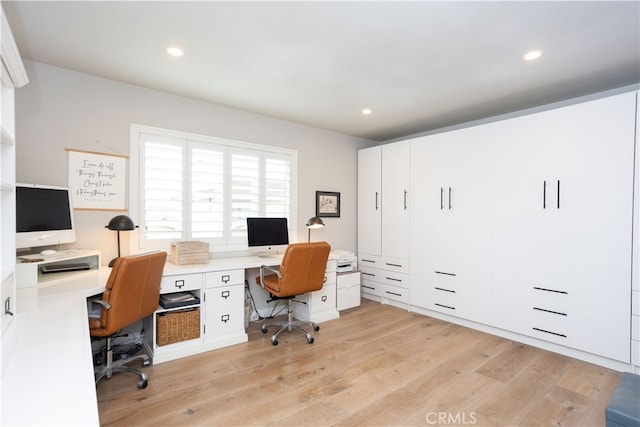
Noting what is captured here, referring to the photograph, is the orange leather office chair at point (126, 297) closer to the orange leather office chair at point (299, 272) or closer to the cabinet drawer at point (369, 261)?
the orange leather office chair at point (299, 272)

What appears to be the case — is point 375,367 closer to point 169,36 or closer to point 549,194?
point 549,194

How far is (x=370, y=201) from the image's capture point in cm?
462

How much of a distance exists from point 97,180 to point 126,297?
1.29m

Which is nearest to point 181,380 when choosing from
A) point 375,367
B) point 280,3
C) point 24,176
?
point 375,367

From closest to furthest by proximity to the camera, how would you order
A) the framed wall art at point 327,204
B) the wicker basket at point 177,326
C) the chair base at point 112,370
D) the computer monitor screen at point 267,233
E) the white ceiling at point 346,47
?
the white ceiling at point 346,47
the chair base at point 112,370
the wicker basket at point 177,326
the computer monitor screen at point 267,233
the framed wall art at point 327,204

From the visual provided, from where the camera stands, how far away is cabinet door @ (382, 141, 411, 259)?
13.5 feet

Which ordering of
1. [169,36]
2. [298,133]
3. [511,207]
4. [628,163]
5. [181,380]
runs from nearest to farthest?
1. [169,36]
2. [181,380]
3. [628,163]
4. [511,207]
5. [298,133]

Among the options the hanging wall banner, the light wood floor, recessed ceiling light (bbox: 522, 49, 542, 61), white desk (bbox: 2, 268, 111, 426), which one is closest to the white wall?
the hanging wall banner

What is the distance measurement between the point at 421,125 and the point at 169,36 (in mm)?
3251

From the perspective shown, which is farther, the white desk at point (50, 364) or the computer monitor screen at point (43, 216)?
the computer monitor screen at point (43, 216)

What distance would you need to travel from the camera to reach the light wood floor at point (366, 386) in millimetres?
1951

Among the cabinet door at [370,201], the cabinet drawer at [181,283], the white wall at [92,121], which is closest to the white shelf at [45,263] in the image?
the white wall at [92,121]

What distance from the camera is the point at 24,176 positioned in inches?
98.1

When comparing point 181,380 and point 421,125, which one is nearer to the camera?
point 181,380
